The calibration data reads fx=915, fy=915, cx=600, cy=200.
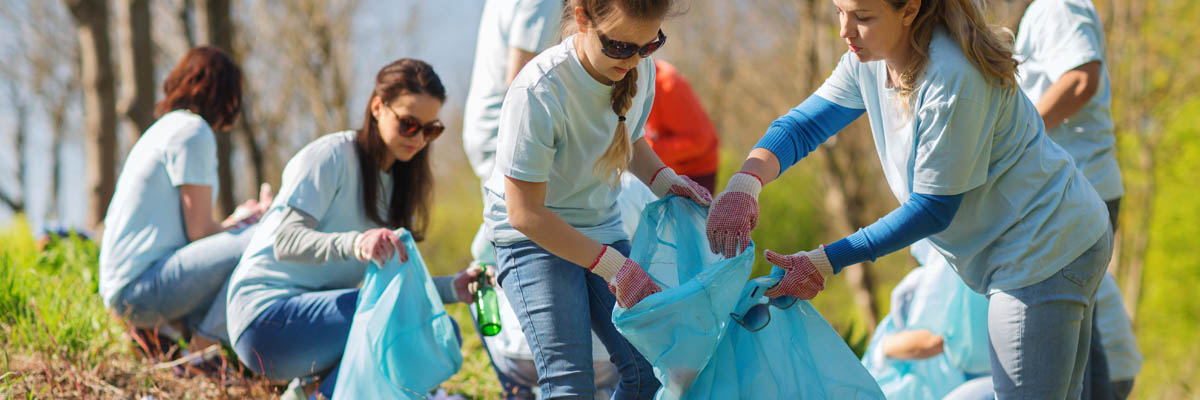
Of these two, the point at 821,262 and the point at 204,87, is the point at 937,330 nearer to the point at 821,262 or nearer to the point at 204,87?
the point at 821,262

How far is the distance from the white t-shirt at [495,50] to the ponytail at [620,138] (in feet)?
2.84

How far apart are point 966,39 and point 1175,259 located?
1380cm

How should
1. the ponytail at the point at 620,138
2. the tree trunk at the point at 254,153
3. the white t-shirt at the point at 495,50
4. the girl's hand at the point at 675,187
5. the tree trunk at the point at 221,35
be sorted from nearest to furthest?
the ponytail at the point at 620,138, the girl's hand at the point at 675,187, the white t-shirt at the point at 495,50, the tree trunk at the point at 221,35, the tree trunk at the point at 254,153

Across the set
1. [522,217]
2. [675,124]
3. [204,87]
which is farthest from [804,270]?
[204,87]

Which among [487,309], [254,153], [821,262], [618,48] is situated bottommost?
[254,153]

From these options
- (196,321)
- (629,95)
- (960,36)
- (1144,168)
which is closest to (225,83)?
(196,321)

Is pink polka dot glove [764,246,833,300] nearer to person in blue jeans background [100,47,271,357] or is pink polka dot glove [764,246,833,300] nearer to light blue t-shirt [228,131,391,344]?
light blue t-shirt [228,131,391,344]

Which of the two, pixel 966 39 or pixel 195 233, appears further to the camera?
pixel 195 233

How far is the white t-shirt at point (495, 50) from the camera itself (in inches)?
119

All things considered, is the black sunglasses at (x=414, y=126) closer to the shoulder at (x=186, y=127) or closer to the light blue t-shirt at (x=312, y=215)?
the light blue t-shirt at (x=312, y=215)

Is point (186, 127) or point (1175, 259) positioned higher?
point (186, 127)

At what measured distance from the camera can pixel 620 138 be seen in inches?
87.8

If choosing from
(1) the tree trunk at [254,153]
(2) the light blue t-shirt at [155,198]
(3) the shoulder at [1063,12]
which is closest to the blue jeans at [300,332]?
(2) the light blue t-shirt at [155,198]

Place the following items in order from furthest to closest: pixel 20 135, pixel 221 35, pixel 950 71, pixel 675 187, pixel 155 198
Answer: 1. pixel 20 135
2. pixel 221 35
3. pixel 155 198
4. pixel 675 187
5. pixel 950 71
